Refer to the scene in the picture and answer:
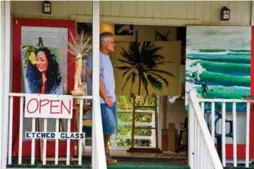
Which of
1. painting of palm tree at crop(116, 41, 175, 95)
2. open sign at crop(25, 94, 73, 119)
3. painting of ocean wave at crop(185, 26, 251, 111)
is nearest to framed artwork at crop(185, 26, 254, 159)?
painting of ocean wave at crop(185, 26, 251, 111)

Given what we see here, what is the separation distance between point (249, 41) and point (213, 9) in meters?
0.65

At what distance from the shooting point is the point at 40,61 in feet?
22.9

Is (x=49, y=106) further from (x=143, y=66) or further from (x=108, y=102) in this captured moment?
(x=143, y=66)

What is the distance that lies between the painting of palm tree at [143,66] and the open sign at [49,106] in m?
2.44

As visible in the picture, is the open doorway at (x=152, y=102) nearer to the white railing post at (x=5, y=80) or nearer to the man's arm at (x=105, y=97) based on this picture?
the man's arm at (x=105, y=97)

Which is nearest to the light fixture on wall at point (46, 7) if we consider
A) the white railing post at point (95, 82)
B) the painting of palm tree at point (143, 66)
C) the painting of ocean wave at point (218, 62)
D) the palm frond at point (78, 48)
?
the palm frond at point (78, 48)

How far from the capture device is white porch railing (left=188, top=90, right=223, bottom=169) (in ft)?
19.1

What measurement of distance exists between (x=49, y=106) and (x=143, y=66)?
285 centimetres

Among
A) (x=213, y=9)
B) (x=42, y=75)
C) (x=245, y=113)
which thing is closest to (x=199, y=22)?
(x=213, y=9)

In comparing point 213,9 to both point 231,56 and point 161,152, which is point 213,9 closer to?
point 231,56

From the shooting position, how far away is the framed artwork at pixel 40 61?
6980 mm

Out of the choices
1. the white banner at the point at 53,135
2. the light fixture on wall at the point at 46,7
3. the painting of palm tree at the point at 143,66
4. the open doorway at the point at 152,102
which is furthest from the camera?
the painting of palm tree at the point at 143,66

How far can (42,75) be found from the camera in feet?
23.0

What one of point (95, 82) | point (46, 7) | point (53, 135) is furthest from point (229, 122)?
point (46, 7)
